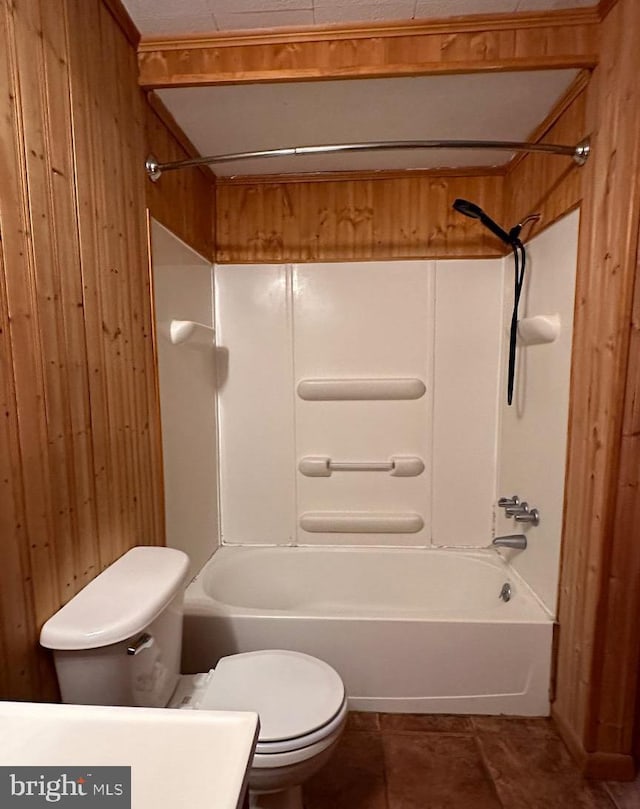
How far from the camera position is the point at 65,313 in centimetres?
A: 114

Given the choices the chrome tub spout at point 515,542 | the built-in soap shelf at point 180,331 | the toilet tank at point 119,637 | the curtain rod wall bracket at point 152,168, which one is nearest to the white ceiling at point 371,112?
the curtain rod wall bracket at point 152,168

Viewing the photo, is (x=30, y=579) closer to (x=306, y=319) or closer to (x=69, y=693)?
(x=69, y=693)

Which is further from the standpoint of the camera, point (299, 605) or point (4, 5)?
point (299, 605)

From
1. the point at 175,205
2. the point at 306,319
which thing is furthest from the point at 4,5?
the point at 306,319

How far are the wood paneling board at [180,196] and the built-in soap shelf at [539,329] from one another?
4.93 feet

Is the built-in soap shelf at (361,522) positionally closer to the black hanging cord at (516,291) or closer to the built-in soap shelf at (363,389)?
the built-in soap shelf at (363,389)

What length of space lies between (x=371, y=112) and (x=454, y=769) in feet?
7.69

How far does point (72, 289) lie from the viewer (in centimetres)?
117

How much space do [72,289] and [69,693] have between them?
95 centimetres

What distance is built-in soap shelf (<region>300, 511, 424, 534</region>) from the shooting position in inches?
95.9

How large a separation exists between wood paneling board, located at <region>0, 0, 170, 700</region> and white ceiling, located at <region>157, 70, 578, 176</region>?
35cm

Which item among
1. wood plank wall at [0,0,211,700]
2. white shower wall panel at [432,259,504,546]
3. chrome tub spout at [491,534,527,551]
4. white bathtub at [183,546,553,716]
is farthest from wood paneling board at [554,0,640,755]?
wood plank wall at [0,0,211,700]

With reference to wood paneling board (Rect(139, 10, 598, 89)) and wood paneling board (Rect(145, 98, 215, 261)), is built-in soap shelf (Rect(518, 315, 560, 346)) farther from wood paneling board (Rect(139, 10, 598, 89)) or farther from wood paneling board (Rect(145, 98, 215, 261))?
wood paneling board (Rect(145, 98, 215, 261))

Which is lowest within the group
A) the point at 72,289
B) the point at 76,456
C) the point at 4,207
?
the point at 76,456
